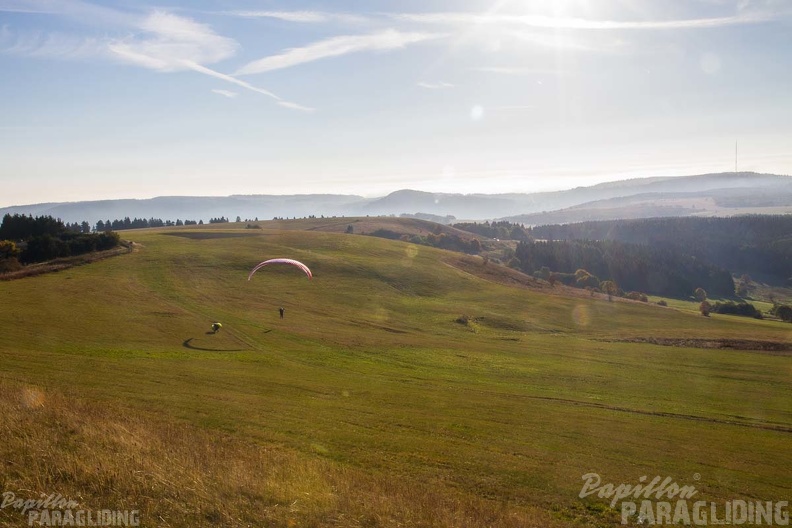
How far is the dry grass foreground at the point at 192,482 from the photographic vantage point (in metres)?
10.5

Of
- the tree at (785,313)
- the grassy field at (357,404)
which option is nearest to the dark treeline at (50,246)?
the grassy field at (357,404)

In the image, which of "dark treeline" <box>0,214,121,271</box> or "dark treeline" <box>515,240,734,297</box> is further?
"dark treeline" <box>515,240,734,297</box>

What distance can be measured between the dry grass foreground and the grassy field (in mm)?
60

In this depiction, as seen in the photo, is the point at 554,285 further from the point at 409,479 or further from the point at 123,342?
the point at 409,479

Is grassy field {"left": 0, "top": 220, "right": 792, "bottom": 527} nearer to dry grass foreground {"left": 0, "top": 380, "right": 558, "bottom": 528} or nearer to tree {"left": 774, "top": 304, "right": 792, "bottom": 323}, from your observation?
dry grass foreground {"left": 0, "top": 380, "right": 558, "bottom": 528}

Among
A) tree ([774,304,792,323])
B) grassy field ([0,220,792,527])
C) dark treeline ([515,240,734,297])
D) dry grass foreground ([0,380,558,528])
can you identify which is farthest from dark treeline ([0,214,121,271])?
dark treeline ([515,240,734,297])

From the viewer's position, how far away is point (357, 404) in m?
26.6

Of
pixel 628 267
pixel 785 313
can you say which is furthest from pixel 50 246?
pixel 628 267

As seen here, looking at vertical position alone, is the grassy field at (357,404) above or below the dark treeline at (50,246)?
below

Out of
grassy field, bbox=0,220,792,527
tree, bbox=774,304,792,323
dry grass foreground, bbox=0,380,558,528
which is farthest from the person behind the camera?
tree, bbox=774,304,792,323

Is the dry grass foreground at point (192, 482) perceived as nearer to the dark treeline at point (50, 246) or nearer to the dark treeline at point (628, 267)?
the dark treeline at point (50, 246)

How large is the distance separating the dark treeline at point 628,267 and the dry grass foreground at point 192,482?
157 m

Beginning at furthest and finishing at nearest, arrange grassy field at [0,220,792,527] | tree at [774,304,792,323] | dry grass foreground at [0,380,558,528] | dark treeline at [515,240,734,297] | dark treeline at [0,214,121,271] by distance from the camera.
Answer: dark treeline at [515,240,734,297] < tree at [774,304,792,323] < dark treeline at [0,214,121,271] < grassy field at [0,220,792,527] < dry grass foreground at [0,380,558,528]

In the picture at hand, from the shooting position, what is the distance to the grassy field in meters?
12.2
